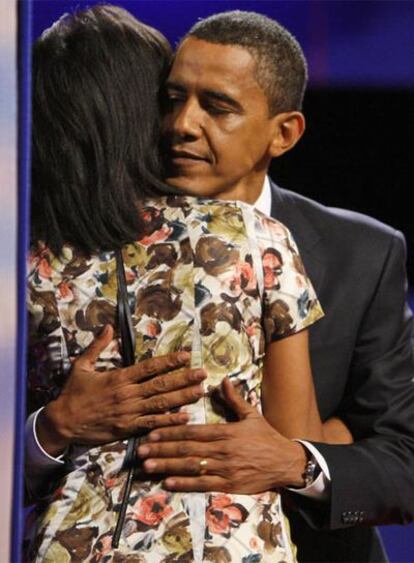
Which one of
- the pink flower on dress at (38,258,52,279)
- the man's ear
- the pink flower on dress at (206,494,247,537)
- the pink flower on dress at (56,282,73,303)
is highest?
the man's ear

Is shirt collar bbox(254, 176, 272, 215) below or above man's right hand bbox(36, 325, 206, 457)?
above

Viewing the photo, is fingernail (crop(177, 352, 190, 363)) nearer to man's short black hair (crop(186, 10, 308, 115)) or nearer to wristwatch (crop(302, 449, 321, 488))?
wristwatch (crop(302, 449, 321, 488))

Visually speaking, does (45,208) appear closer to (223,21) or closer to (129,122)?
(129,122)

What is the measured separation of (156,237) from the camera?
1446 millimetres

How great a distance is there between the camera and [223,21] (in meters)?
1.83

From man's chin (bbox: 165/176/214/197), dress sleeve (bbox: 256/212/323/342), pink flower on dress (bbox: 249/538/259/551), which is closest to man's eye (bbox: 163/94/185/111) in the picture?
man's chin (bbox: 165/176/214/197)

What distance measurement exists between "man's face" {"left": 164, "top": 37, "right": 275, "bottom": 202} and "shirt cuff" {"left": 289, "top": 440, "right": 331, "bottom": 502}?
403 mm

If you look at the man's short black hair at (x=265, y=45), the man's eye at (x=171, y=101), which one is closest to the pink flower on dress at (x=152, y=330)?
the man's eye at (x=171, y=101)

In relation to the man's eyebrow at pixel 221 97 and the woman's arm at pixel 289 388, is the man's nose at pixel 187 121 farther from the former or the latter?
the woman's arm at pixel 289 388

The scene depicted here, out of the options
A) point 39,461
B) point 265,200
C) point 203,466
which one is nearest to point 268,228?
point 203,466

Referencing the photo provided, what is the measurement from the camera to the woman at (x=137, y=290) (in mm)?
1376

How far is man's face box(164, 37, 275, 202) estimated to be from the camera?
67.9 inches

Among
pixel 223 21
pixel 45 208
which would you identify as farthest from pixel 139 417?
pixel 223 21

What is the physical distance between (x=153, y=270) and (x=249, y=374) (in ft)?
0.55
